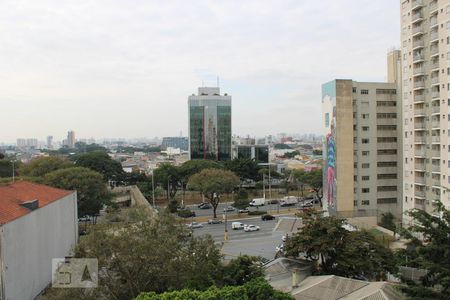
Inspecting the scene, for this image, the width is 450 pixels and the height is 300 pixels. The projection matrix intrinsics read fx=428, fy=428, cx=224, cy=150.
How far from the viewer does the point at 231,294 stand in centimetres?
1157

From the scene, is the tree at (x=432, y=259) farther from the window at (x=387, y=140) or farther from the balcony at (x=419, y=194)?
the window at (x=387, y=140)

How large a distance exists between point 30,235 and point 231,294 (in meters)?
12.7

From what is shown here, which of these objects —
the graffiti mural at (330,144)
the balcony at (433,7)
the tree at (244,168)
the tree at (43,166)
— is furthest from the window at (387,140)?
the tree at (43,166)

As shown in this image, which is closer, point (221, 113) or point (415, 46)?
point (415, 46)

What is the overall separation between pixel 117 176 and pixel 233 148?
32513 mm

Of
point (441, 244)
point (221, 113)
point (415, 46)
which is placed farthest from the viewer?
point (221, 113)

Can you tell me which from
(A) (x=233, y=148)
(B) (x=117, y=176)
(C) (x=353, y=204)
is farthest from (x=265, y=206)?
(A) (x=233, y=148)

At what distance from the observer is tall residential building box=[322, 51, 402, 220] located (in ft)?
133

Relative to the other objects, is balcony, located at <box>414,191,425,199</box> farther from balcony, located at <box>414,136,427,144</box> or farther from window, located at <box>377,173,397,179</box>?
window, located at <box>377,173,397,179</box>

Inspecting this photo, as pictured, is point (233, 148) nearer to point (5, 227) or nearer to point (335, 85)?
point (335, 85)

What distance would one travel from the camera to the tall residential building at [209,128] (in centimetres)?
8381

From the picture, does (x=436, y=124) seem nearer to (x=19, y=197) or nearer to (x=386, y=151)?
(x=386, y=151)

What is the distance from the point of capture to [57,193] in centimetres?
2619

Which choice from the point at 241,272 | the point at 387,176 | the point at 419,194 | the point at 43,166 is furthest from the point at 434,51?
the point at 43,166
